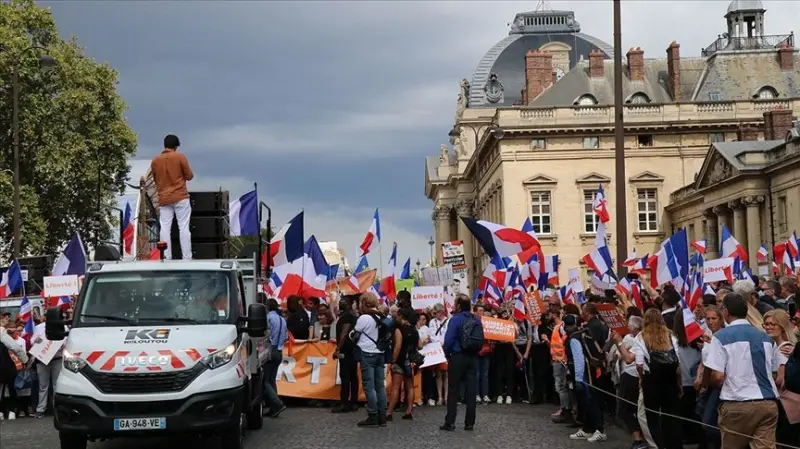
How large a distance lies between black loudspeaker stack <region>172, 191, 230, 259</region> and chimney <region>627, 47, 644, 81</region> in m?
64.4

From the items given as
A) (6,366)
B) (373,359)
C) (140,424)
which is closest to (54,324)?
(140,424)

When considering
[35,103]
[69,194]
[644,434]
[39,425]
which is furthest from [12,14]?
[644,434]

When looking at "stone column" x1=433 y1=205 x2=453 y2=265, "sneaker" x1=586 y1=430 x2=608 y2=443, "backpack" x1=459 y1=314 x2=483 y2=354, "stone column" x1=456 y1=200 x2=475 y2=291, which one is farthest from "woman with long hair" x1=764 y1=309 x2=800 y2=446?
"stone column" x1=433 y1=205 x2=453 y2=265

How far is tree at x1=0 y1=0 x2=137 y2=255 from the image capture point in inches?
1917

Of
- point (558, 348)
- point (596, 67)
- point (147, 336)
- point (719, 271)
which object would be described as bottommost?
point (558, 348)

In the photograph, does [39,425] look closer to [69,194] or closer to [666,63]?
[69,194]

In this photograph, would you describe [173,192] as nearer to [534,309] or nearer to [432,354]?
[432,354]

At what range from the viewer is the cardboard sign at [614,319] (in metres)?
14.1

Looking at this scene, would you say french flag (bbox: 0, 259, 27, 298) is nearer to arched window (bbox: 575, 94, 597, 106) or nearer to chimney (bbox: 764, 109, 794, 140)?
chimney (bbox: 764, 109, 794, 140)

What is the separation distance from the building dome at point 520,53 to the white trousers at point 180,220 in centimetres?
9323

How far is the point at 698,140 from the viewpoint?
235 feet

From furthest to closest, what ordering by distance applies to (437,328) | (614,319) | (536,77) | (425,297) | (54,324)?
(536,77) → (425,297) → (437,328) → (614,319) → (54,324)

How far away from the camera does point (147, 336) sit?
484 inches

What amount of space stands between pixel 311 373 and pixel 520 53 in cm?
9256
